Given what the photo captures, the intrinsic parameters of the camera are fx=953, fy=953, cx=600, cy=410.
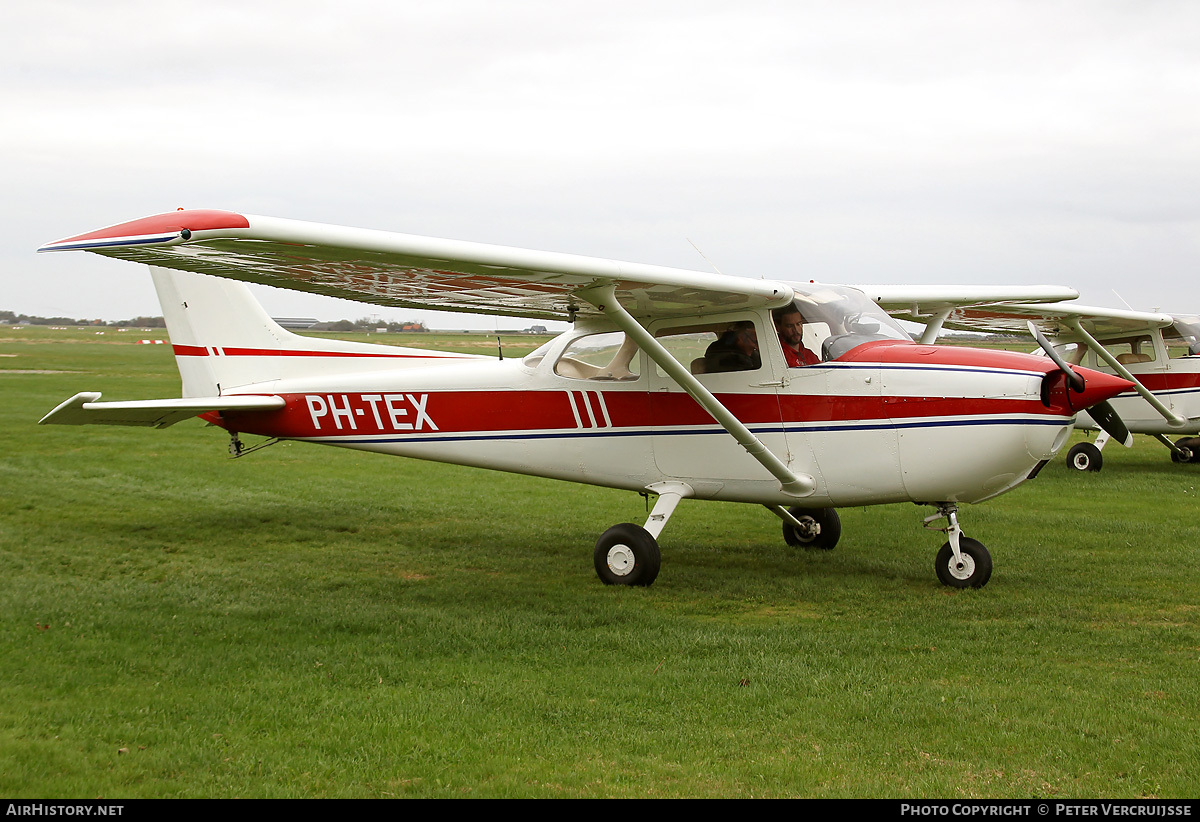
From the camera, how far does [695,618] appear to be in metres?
6.79

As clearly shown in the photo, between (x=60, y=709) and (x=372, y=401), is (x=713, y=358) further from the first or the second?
(x=60, y=709)

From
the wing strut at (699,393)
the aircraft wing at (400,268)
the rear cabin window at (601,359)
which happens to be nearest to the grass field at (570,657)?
the wing strut at (699,393)

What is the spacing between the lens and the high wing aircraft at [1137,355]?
15.2m

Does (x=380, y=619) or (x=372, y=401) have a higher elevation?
(x=372, y=401)

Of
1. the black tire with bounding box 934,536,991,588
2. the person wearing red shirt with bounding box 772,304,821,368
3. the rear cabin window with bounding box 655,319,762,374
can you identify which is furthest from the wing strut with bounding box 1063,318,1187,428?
the rear cabin window with bounding box 655,319,762,374

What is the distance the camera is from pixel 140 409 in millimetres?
8617

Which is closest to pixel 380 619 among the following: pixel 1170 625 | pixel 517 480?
pixel 1170 625

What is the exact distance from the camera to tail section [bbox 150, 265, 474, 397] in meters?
9.71

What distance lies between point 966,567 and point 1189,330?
11879 mm

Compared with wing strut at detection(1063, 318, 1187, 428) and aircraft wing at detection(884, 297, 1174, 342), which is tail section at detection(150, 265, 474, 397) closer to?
aircraft wing at detection(884, 297, 1174, 342)

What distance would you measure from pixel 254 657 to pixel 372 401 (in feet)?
12.9

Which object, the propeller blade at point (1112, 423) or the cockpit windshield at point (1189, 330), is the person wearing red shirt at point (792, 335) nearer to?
the propeller blade at point (1112, 423)

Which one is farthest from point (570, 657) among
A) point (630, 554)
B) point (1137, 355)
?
point (1137, 355)

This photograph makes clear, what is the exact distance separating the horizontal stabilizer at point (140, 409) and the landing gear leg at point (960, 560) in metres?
6.33
